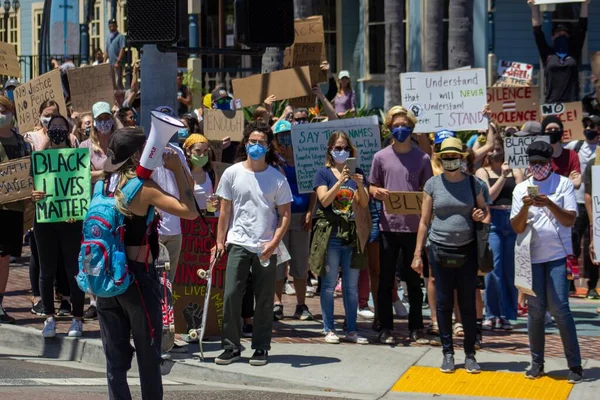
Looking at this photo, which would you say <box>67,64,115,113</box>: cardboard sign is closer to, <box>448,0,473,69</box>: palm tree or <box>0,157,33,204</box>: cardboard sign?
<box>0,157,33,204</box>: cardboard sign

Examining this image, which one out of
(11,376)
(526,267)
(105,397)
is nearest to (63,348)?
(11,376)

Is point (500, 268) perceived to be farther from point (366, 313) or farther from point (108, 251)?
point (108, 251)

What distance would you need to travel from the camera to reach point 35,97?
13672 mm

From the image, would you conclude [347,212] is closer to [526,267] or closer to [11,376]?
[526,267]

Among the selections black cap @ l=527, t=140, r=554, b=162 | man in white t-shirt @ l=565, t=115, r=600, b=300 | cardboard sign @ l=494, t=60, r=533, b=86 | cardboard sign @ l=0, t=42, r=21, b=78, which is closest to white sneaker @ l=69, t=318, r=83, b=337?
black cap @ l=527, t=140, r=554, b=162

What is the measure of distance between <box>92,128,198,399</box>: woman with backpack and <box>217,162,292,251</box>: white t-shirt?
106 inches

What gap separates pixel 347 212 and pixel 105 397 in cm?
321

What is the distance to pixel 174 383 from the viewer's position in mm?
9977

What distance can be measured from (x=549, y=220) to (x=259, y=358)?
2.60 m

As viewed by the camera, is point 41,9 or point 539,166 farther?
point 41,9

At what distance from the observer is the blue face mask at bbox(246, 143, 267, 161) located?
1037 centimetres

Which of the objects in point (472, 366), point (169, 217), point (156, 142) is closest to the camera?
point (156, 142)

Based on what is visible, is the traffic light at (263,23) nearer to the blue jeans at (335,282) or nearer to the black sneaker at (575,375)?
the blue jeans at (335,282)

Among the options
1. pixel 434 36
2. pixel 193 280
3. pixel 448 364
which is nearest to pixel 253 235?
pixel 193 280
